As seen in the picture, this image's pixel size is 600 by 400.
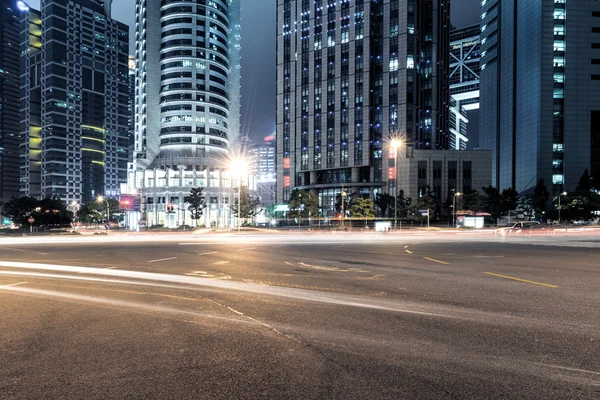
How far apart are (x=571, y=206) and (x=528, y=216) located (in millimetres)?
20286

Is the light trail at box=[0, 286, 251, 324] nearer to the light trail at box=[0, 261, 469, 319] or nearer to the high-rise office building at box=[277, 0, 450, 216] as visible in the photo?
the light trail at box=[0, 261, 469, 319]

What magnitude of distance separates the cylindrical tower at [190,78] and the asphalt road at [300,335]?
4280 inches

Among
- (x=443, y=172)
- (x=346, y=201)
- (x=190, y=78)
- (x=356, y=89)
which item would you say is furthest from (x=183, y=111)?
(x=443, y=172)

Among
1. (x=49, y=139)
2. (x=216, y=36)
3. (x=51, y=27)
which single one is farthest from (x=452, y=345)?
(x=51, y=27)

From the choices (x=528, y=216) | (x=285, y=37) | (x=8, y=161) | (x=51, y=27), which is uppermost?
(x=51, y=27)

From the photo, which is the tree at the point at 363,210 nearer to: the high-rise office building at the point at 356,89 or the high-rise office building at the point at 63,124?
the high-rise office building at the point at 356,89

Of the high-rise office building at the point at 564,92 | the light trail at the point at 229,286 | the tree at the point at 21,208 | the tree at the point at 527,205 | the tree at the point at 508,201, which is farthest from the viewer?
the high-rise office building at the point at 564,92

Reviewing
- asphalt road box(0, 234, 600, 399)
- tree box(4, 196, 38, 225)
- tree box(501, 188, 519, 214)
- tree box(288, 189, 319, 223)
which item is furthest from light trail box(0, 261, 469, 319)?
tree box(501, 188, 519, 214)

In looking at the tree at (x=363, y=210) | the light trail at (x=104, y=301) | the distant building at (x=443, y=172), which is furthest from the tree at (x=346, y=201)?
the light trail at (x=104, y=301)

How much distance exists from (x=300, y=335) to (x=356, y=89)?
4004 inches

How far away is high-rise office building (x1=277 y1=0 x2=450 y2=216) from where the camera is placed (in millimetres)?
98188

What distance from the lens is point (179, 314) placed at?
773 cm

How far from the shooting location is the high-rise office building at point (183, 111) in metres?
113

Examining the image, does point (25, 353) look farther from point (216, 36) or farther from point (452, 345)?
point (216, 36)
